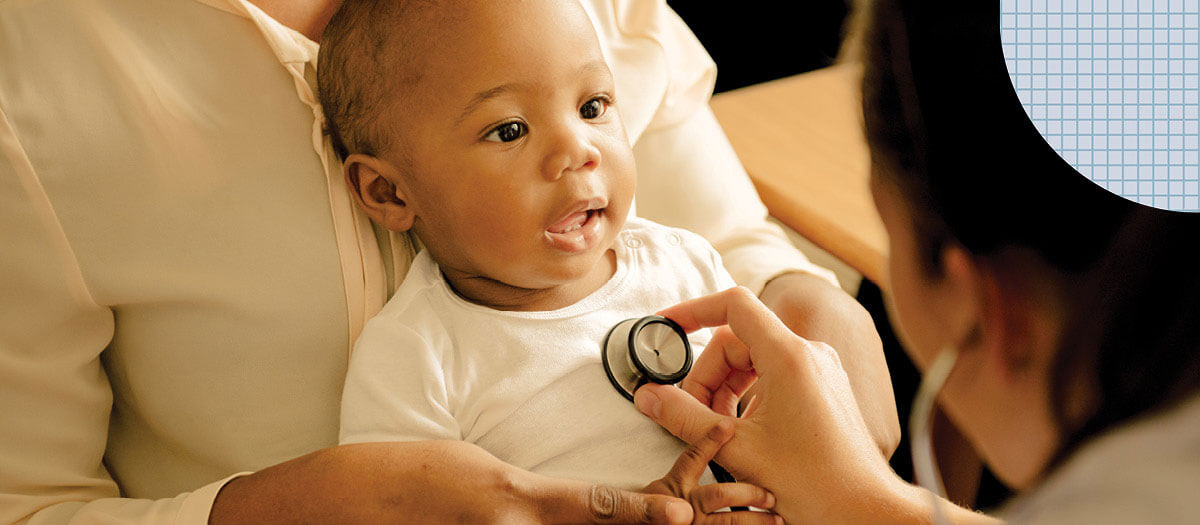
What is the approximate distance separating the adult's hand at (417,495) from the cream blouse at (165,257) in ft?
0.24

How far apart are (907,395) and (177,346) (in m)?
1.16

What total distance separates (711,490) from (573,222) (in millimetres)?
306

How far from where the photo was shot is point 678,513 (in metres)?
0.82

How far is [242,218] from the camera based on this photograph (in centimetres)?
90

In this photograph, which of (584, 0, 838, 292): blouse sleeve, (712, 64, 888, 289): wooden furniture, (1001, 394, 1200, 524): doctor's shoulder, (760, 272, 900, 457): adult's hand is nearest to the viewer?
(1001, 394, 1200, 524): doctor's shoulder

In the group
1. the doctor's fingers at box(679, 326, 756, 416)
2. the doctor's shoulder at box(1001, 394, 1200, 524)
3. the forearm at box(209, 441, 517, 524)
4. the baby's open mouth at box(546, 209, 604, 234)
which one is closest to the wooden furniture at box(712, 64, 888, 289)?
the doctor's fingers at box(679, 326, 756, 416)

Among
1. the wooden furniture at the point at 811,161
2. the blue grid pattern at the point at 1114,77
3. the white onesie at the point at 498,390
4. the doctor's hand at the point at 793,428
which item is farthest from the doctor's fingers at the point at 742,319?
the wooden furniture at the point at 811,161

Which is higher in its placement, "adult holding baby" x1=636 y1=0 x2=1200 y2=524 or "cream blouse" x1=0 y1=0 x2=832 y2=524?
"adult holding baby" x1=636 y1=0 x2=1200 y2=524

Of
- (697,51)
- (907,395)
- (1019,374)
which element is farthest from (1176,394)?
(907,395)

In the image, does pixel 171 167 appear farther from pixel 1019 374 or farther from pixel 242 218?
pixel 1019 374

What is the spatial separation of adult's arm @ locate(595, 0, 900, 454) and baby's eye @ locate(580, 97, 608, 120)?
0.61 feet

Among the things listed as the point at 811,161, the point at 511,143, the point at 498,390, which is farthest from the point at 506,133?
the point at 811,161

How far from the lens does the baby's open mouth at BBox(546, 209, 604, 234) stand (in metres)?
0.95

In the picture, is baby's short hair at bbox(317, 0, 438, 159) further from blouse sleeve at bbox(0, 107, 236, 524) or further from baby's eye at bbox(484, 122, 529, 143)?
blouse sleeve at bbox(0, 107, 236, 524)
